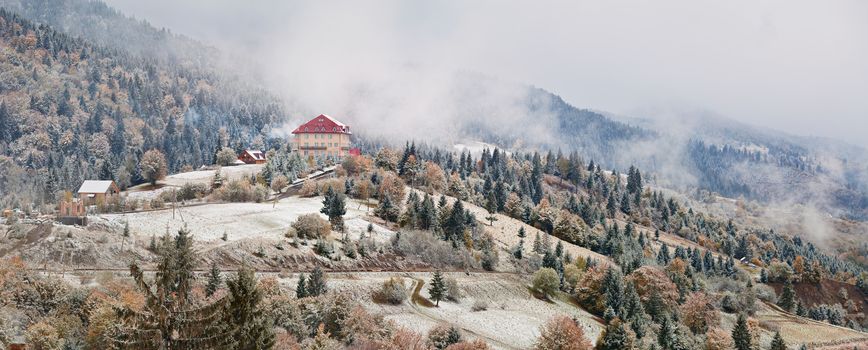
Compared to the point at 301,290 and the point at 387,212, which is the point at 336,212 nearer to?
the point at 387,212

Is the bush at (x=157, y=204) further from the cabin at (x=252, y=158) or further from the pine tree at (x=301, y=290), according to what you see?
the cabin at (x=252, y=158)

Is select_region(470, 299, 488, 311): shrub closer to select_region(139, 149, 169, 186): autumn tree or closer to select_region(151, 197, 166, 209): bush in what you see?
select_region(151, 197, 166, 209): bush

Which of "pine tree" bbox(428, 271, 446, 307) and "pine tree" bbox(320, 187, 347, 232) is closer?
"pine tree" bbox(428, 271, 446, 307)

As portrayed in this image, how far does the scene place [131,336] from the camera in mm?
19656

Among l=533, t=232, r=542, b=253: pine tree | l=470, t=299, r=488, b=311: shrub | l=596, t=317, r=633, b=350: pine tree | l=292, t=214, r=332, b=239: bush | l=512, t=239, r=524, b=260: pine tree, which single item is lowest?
l=533, t=232, r=542, b=253: pine tree

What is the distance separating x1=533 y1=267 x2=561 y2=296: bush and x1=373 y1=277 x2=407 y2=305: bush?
962 inches

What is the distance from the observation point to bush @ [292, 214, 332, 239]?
7538 centimetres

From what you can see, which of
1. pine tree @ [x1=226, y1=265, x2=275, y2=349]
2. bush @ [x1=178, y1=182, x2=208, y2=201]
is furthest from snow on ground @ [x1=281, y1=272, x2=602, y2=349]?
bush @ [x1=178, y1=182, x2=208, y2=201]

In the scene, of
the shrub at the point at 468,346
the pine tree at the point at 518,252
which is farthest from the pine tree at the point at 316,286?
the pine tree at the point at 518,252

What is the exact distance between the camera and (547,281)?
80.2m

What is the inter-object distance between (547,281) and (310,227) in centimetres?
2987

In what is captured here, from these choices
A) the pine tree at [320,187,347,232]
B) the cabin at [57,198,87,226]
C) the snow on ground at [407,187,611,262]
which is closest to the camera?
the cabin at [57,198,87,226]

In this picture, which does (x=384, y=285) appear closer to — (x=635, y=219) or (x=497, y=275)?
(x=497, y=275)

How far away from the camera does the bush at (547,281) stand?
80.2 metres
